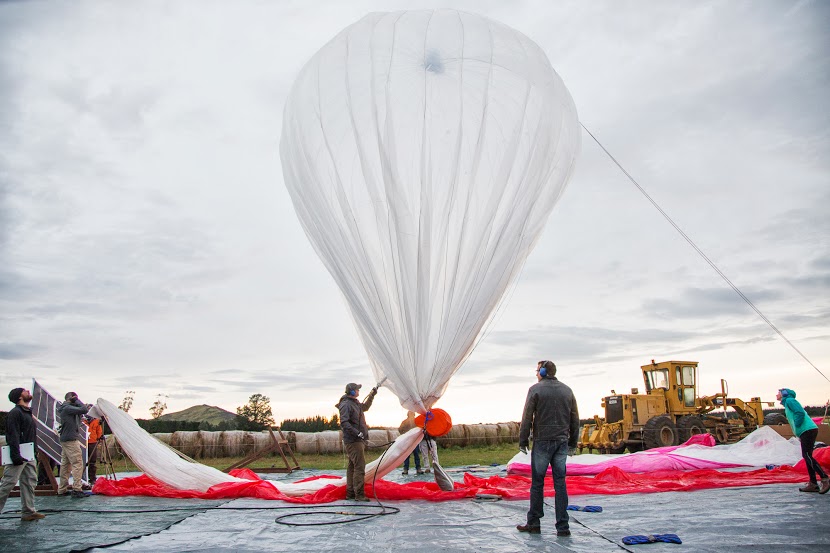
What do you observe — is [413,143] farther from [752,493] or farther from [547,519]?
[752,493]

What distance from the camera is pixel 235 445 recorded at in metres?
19.8

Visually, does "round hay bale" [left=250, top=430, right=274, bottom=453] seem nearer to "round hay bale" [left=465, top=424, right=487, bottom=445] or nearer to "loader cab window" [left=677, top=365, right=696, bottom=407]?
"round hay bale" [left=465, top=424, right=487, bottom=445]

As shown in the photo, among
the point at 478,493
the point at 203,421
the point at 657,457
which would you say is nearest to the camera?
the point at 478,493

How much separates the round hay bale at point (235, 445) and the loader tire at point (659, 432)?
474 inches

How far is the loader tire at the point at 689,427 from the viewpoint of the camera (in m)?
14.9

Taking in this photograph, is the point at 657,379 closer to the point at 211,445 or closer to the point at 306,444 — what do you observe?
the point at 306,444

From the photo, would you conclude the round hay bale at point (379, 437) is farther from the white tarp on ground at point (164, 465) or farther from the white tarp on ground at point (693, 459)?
the white tarp on ground at point (164, 465)

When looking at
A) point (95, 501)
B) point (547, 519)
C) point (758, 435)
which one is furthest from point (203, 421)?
point (547, 519)

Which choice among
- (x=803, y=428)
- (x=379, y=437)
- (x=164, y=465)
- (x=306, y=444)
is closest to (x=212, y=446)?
(x=306, y=444)

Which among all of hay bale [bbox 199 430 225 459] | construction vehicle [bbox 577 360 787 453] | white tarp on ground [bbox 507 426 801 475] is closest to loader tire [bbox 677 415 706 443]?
construction vehicle [bbox 577 360 787 453]

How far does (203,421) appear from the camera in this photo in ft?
100

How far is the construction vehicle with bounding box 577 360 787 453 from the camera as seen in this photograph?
15156 mm

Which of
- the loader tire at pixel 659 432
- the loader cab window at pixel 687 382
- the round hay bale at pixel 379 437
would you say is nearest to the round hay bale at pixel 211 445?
the round hay bale at pixel 379 437

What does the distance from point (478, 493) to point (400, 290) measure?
109 inches
